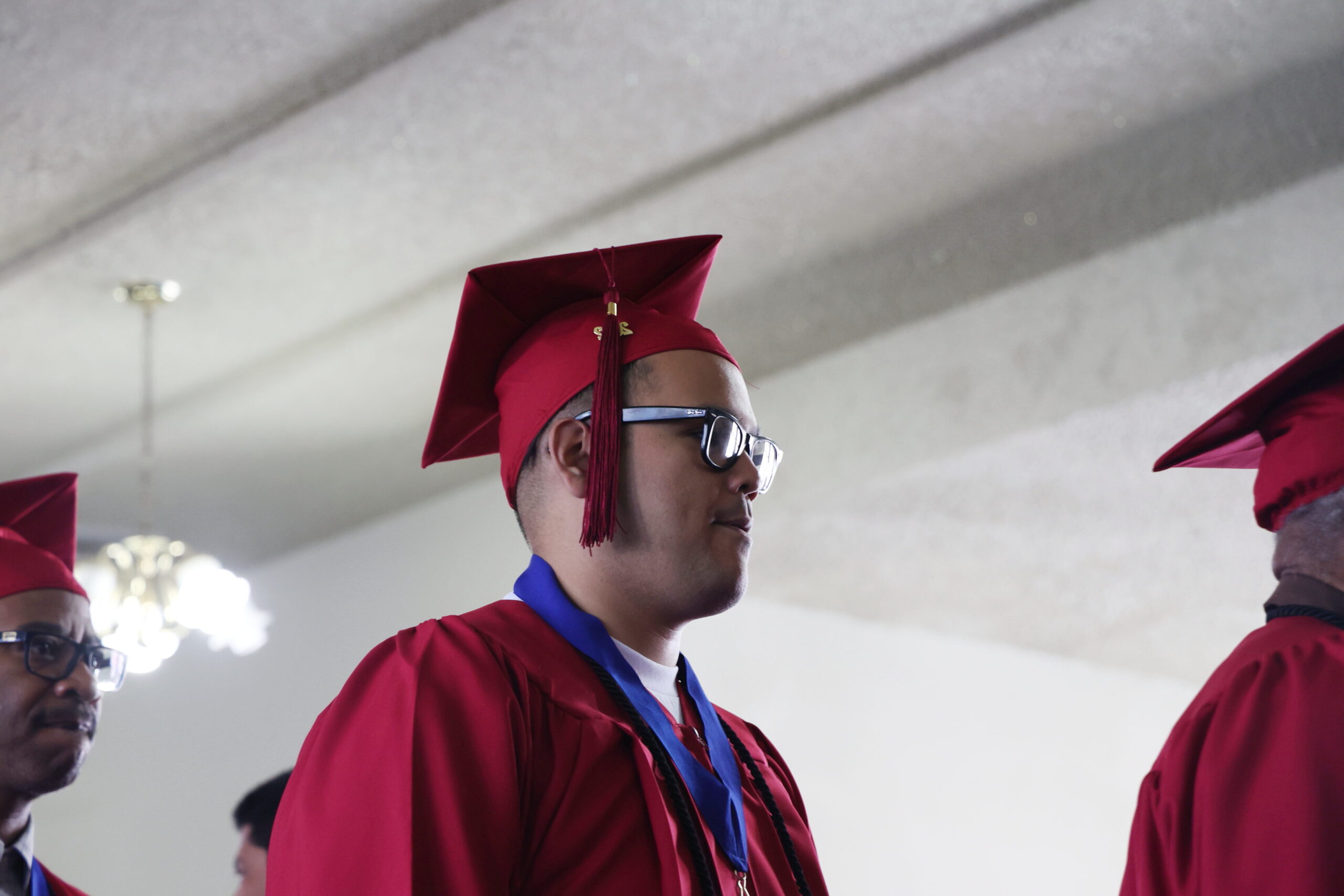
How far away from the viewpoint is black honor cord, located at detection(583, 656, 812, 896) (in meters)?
1.28

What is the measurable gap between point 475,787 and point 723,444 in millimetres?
471

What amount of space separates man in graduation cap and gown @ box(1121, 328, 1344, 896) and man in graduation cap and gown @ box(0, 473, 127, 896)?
5.31 ft

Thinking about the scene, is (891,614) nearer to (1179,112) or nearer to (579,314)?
(1179,112)

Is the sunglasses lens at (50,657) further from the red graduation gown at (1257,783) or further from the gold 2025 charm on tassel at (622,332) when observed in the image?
the red graduation gown at (1257,783)

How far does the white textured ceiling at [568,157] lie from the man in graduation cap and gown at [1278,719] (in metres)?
1.73

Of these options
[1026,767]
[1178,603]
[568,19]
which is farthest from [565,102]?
[1026,767]

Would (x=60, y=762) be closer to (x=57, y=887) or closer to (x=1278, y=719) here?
(x=57, y=887)

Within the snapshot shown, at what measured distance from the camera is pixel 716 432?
1460 mm

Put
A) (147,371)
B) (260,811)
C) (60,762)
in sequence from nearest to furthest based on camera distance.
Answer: (60,762) < (260,811) < (147,371)

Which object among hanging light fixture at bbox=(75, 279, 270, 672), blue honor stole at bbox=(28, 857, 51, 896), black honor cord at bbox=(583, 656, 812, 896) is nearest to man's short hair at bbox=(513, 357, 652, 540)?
black honor cord at bbox=(583, 656, 812, 896)

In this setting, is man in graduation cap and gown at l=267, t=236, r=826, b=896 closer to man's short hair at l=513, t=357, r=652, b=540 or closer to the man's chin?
man's short hair at l=513, t=357, r=652, b=540

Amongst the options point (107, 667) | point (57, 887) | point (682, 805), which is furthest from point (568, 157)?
point (682, 805)

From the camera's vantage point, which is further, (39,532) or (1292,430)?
→ (39,532)

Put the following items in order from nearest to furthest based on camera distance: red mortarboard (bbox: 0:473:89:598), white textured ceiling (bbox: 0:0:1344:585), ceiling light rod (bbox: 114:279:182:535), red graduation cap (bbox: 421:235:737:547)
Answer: red graduation cap (bbox: 421:235:737:547)
red mortarboard (bbox: 0:473:89:598)
white textured ceiling (bbox: 0:0:1344:585)
ceiling light rod (bbox: 114:279:182:535)
